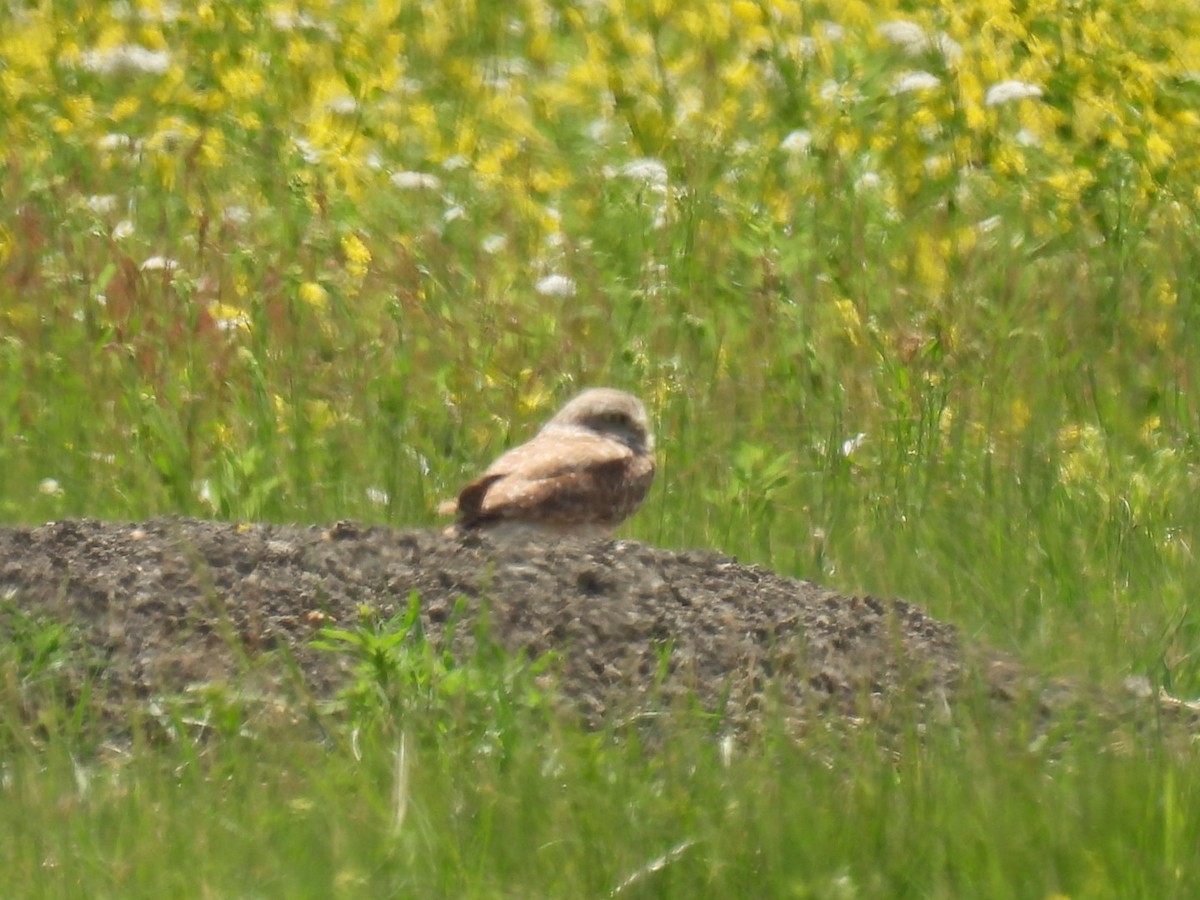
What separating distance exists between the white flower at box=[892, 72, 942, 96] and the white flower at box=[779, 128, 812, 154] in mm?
367

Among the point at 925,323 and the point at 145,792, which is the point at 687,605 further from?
the point at 925,323

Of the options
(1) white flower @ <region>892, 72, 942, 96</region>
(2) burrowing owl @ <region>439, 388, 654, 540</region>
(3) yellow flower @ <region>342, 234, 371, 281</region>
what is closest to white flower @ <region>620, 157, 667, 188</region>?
(1) white flower @ <region>892, 72, 942, 96</region>

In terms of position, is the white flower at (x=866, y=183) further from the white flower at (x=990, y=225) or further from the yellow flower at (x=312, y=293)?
the yellow flower at (x=312, y=293)

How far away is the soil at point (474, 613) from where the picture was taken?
15.8 feet

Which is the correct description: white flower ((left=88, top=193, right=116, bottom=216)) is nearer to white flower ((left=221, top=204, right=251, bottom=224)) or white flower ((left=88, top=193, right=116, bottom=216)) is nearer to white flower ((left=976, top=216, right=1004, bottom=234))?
white flower ((left=221, top=204, right=251, bottom=224))

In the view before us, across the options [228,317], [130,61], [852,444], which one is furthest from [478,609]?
[130,61]

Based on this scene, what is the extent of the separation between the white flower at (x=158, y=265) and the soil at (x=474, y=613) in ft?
7.22

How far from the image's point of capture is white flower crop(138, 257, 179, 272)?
25.0 ft

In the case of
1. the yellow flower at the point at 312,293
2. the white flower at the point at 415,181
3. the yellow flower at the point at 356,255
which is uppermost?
the white flower at the point at 415,181

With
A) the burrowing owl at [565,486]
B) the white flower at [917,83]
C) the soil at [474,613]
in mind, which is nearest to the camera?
the soil at [474,613]

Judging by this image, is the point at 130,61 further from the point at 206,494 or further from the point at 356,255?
the point at 206,494

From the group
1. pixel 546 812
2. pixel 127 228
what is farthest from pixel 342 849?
pixel 127 228

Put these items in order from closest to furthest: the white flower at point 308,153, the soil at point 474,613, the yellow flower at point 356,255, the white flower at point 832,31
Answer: the soil at point 474,613
the yellow flower at point 356,255
the white flower at point 308,153
the white flower at point 832,31

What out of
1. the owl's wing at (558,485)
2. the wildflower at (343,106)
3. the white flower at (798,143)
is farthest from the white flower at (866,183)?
the wildflower at (343,106)
